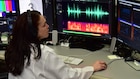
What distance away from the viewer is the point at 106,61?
6.77 feet

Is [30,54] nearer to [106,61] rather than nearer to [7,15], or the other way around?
[106,61]

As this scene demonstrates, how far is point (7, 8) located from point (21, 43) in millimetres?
1114

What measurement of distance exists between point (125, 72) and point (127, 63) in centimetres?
18

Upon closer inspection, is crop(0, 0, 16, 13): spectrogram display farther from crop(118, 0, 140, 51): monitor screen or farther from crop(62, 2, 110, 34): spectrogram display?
crop(118, 0, 140, 51): monitor screen

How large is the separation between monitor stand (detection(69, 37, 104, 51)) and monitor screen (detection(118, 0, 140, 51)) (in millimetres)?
291

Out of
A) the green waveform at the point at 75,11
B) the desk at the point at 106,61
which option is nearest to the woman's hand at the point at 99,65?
the desk at the point at 106,61

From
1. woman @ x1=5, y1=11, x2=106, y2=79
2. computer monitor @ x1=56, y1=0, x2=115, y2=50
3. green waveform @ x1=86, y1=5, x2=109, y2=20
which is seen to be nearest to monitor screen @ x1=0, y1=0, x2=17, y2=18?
computer monitor @ x1=56, y1=0, x2=115, y2=50

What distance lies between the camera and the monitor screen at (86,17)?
2.23 metres

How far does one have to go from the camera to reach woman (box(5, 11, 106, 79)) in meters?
1.61

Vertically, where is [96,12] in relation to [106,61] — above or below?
above

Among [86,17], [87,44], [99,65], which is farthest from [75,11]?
[99,65]

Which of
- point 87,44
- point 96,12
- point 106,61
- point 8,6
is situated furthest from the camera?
point 8,6

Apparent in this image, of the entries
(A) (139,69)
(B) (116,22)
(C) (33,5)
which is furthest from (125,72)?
(C) (33,5)

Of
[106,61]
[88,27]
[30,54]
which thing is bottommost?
[106,61]
